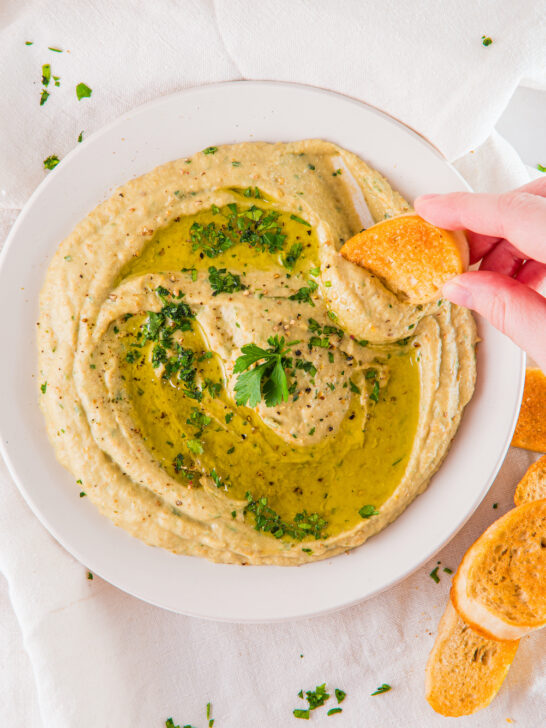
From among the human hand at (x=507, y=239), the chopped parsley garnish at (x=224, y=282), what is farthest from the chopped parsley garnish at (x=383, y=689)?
the chopped parsley garnish at (x=224, y=282)

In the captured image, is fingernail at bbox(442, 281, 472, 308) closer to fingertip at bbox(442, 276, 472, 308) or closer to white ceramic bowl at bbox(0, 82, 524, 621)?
fingertip at bbox(442, 276, 472, 308)

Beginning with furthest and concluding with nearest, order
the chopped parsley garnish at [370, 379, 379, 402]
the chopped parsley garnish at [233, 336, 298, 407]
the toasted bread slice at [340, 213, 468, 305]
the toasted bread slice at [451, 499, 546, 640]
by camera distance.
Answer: the toasted bread slice at [451, 499, 546, 640] → the chopped parsley garnish at [370, 379, 379, 402] → the chopped parsley garnish at [233, 336, 298, 407] → the toasted bread slice at [340, 213, 468, 305]

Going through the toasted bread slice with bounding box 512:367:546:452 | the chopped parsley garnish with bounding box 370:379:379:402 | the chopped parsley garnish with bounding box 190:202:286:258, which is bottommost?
the toasted bread slice with bounding box 512:367:546:452

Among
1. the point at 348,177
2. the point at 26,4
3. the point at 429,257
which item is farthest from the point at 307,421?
the point at 26,4

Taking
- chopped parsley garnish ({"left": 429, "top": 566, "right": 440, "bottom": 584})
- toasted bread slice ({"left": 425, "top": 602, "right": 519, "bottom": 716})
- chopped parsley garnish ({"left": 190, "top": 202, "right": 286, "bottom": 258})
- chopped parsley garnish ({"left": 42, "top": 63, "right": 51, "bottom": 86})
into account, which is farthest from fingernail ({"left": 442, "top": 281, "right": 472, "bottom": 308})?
chopped parsley garnish ({"left": 42, "top": 63, "right": 51, "bottom": 86})

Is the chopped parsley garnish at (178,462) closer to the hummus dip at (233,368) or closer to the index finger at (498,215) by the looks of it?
the hummus dip at (233,368)

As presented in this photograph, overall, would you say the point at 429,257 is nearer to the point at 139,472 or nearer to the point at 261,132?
the point at 261,132

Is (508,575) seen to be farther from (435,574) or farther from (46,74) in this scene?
(46,74)

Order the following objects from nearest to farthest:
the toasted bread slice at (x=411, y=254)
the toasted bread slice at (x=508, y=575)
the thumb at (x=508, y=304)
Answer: the thumb at (x=508, y=304) → the toasted bread slice at (x=411, y=254) → the toasted bread slice at (x=508, y=575)
